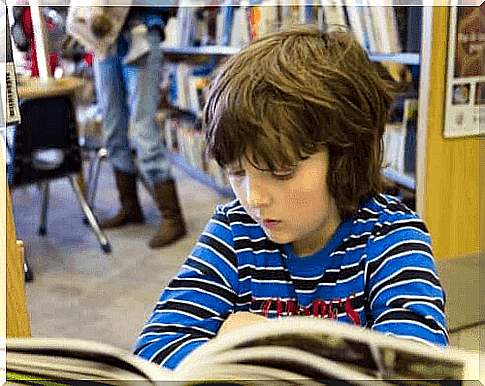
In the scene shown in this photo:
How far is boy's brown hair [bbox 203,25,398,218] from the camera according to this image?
65cm

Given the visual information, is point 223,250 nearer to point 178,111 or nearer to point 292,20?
point 292,20

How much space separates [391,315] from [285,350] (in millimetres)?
309

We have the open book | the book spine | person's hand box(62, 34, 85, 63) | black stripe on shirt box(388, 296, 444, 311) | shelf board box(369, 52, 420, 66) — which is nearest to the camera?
the open book

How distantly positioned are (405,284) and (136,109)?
186cm

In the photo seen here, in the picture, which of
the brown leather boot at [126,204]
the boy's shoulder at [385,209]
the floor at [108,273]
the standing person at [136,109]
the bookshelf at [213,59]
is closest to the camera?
the boy's shoulder at [385,209]

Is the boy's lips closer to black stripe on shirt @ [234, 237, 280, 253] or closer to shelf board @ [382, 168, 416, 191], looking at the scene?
black stripe on shirt @ [234, 237, 280, 253]

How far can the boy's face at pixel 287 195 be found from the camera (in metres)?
0.66

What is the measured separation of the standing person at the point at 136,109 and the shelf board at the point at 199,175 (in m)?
0.47

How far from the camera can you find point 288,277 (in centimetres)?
77

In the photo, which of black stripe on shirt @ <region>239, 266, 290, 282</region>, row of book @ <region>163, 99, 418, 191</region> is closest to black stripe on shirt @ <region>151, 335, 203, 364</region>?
black stripe on shirt @ <region>239, 266, 290, 282</region>

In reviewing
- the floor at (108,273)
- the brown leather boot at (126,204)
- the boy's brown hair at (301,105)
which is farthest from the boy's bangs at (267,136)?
the brown leather boot at (126,204)

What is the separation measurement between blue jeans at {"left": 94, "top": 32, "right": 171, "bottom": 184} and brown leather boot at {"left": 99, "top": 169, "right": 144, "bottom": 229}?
0.03 metres

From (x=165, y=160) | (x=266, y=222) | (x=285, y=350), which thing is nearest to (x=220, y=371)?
(x=285, y=350)

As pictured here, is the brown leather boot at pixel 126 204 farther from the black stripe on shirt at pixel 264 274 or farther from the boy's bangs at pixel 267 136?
the boy's bangs at pixel 267 136
